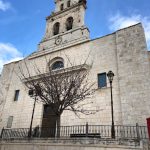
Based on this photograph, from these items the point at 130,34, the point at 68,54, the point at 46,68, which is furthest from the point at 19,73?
the point at 130,34

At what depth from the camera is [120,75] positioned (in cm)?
1448

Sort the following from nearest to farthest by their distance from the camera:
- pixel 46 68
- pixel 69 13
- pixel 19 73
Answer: pixel 46 68 < pixel 19 73 < pixel 69 13

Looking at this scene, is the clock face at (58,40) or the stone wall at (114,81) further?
the clock face at (58,40)

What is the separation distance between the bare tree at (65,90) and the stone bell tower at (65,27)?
403 cm

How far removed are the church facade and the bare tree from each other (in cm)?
69

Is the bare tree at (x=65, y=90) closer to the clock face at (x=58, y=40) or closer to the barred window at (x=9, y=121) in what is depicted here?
the barred window at (x=9, y=121)

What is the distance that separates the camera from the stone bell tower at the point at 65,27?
19.7 m

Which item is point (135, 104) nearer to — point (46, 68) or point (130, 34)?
point (130, 34)

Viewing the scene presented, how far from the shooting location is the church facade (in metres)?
13.2

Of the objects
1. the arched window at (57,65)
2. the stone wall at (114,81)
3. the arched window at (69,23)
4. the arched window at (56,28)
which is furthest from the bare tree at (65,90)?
the arched window at (56,28)

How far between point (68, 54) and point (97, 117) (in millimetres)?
7621

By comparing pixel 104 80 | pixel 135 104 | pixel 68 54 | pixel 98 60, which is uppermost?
pixel 68 54

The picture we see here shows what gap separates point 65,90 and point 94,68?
4367 mm

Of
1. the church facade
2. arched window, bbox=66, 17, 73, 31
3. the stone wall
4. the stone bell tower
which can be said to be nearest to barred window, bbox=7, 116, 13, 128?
the church facade
